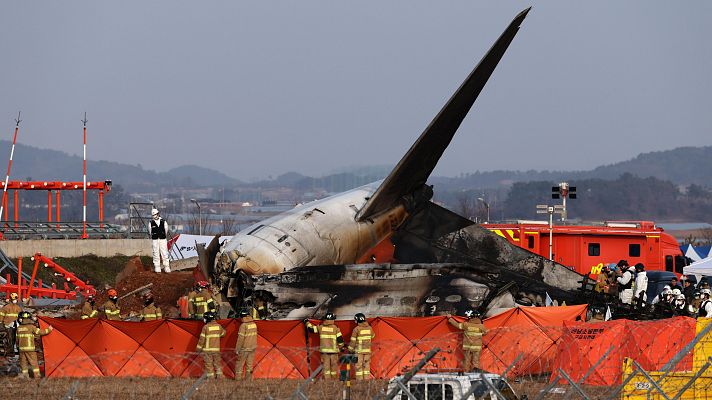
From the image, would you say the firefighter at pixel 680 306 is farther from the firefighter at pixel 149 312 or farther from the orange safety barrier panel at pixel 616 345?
the firefighter at pixel 149 312

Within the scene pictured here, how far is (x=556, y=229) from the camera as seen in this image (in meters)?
54.4

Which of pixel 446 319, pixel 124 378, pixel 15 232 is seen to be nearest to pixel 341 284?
pixel 446 319

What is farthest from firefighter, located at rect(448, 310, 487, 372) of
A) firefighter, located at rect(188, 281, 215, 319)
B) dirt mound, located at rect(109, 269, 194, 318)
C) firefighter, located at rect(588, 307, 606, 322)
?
dirt mound, located at rect(109, 269, 194, 318)

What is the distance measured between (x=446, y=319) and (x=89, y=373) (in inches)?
332

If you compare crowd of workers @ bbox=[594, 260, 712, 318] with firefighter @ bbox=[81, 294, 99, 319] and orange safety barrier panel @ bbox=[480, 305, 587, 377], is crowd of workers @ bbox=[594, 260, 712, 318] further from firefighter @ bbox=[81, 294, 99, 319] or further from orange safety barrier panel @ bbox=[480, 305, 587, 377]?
firefighter @ bbox=[81, 294, 99, 319]

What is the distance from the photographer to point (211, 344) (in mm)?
25094

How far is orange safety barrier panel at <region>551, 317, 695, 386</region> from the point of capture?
2408 centimetres

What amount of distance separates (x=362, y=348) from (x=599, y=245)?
103 ft

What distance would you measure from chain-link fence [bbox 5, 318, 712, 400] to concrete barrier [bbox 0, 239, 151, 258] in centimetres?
3522

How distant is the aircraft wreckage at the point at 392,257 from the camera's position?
2784 cm

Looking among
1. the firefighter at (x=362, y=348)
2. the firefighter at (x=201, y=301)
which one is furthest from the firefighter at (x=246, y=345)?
the firefighter at (x=201, y=301)

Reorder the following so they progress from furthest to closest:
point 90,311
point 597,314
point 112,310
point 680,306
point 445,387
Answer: point 680,306 → point 597,314 → point 90,311 → point 112,310 → point 445,387

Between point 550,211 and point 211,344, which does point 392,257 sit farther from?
point 550,211

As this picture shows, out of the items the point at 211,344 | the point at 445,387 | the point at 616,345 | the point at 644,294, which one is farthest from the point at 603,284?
the point at 445,387
